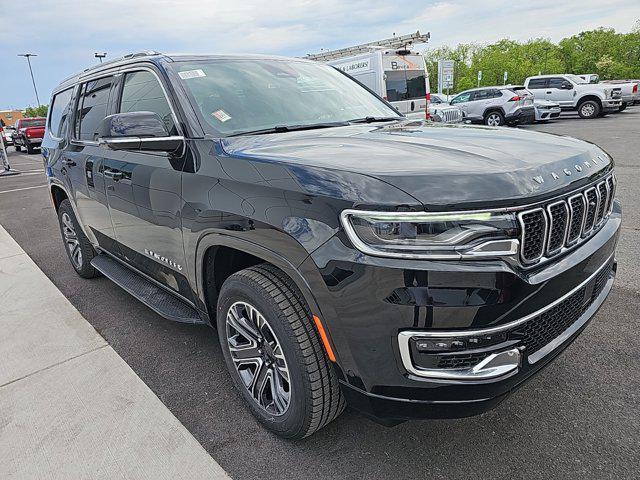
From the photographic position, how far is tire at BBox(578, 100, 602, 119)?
20.5 meters

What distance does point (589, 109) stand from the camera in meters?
20.7

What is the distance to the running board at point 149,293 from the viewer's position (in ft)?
9.34

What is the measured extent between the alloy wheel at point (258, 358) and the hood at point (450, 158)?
30.0 inches

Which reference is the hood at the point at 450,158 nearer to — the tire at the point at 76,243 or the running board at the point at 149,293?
the running board at the point at 149,293

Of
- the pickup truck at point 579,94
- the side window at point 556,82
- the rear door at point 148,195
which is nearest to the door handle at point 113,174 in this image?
the rear door at point 148,195

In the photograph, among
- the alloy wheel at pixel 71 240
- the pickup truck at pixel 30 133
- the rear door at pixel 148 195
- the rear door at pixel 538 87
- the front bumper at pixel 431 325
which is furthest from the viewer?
the pickup truck at pixel 30 133

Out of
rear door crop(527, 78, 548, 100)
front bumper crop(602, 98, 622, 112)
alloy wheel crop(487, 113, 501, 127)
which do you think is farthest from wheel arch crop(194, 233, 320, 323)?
front bumper crop(602, 98, 622, 112)

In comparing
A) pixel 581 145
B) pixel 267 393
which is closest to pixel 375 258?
pixel 267 393

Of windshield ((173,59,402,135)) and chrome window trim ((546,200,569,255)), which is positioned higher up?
windshield ((173,59,402,135))

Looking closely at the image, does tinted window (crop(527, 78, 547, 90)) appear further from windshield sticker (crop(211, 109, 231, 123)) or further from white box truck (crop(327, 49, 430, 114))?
windshield sticker (crop(211, 109, 231, 123))

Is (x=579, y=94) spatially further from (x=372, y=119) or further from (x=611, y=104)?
(x=372, y=119)

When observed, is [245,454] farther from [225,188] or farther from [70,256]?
[70,256]

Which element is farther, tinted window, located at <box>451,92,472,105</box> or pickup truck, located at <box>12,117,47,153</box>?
pickup truck, located at <box>12,117,47,153</box>

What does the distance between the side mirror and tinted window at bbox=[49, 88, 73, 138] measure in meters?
2.26
